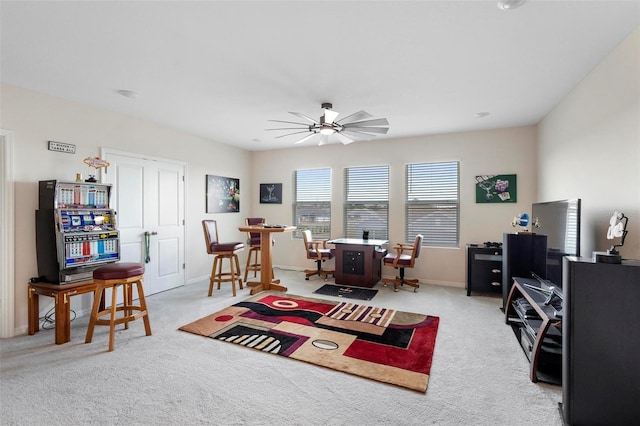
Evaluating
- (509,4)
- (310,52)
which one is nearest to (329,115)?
(310,52)

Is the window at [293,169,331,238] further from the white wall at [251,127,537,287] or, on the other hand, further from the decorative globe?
the decorative globe

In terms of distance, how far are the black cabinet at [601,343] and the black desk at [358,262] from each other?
3204mm

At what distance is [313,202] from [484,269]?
335 centimetres

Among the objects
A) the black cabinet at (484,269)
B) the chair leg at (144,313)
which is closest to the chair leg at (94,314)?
the chair leg at (144,313)

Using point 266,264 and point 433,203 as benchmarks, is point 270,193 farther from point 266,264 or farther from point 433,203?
point 433,203

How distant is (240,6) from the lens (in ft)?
6.40

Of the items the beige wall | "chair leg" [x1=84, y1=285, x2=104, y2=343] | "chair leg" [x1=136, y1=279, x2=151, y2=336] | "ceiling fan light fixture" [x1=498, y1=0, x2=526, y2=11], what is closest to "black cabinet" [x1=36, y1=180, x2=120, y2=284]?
the beige wall

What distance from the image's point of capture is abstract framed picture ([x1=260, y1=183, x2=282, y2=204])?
263 inches

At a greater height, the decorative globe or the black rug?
the decorative globe

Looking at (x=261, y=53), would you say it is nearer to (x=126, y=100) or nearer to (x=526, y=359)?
(x=126, y=100)

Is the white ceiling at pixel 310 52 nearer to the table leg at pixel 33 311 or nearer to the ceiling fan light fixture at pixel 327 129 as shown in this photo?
the ceiling fan light fixture at pixel 327 129

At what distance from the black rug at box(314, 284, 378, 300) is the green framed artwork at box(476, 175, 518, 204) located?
241 centimetres

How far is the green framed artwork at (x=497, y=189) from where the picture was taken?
4.88 metres

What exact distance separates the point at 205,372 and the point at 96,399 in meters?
0.72
